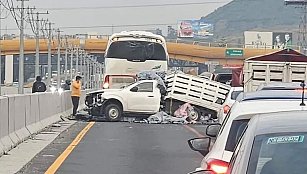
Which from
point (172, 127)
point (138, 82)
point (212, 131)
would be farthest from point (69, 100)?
point (212, 131)

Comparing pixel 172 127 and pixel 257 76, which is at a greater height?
pixel 257 76

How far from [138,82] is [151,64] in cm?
472

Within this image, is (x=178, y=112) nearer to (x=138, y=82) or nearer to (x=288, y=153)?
(x=138, y=82)

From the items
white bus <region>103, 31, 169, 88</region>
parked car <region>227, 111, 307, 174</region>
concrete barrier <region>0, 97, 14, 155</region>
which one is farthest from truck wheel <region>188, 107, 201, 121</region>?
parked car <region>227, 111, 307, 174</region>

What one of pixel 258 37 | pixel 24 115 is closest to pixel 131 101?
pixel 24 115

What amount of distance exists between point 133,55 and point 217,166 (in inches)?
1212

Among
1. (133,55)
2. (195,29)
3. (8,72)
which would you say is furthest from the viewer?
(195,29)

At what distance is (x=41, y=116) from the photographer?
85.6 feet

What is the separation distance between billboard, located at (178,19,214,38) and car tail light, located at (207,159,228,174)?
14891 centimetres

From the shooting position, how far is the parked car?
16.1 feet

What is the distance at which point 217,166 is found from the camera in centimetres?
698

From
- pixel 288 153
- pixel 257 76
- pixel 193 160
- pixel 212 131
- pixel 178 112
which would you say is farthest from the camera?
pixel 178 112

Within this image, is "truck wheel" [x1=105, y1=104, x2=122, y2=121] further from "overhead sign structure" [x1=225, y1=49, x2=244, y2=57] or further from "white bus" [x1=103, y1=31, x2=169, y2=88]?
"overhead sign structure" [x1=225, y1=49, x2=244, y2=57]

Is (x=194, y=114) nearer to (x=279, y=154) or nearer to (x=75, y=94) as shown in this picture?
(x=75, y=94)
